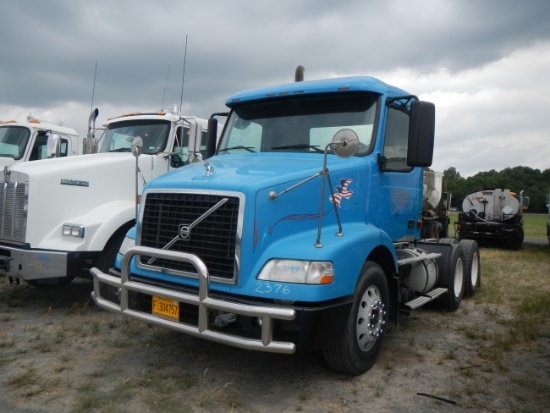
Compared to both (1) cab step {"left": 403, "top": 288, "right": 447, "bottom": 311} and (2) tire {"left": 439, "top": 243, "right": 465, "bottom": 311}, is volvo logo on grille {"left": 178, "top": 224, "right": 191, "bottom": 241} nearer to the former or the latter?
(1) cab step {"left": 403, "top": 288, "right": 447, "bottom": 311}

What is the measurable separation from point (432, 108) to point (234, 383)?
309cm

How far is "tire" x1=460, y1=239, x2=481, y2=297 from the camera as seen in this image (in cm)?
727

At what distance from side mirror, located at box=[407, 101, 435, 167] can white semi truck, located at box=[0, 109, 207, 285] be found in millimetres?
2867

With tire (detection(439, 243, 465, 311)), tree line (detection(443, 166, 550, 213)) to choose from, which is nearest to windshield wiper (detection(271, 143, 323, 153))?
tire (detection(439, 243, 465, 311))

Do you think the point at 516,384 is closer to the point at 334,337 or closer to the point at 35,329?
the point at 334,337

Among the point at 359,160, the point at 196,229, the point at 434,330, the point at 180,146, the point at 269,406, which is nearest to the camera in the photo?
the point at 269,406

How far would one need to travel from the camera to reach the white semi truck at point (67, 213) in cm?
550

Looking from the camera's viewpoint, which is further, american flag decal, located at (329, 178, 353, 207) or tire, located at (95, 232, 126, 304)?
tire, located at (95, 232, 126, 304)

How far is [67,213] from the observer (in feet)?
19.2

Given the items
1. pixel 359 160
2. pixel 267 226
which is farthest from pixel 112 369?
pixel 359 160

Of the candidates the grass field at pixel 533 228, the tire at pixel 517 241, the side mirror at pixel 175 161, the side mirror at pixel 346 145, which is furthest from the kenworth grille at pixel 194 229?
the grass field at pixel 533 228

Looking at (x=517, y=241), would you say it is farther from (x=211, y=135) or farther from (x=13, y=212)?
(x=13, y=212)

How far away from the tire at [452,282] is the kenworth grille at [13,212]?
5.33 metres

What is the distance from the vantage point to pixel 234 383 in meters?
3.90
